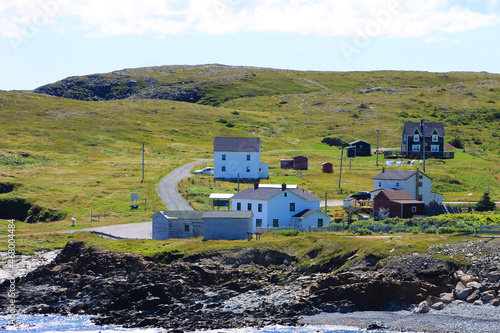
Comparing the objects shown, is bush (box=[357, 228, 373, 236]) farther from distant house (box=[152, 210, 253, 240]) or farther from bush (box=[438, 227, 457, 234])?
distant house (box=[152, 210, 253, 240])

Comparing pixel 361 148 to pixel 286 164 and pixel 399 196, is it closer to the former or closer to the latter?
pixel 286 164

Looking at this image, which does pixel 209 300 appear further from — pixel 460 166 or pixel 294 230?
pixel 460 166

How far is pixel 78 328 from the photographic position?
40.8 metres

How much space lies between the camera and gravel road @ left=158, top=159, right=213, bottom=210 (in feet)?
266

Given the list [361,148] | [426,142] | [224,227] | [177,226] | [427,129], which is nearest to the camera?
[224,227]

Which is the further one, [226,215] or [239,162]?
[239,162]

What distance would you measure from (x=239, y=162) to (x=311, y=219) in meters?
39.5

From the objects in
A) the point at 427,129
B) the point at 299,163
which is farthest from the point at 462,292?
the point at 427,129

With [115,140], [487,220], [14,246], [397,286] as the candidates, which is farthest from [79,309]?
[115,140]

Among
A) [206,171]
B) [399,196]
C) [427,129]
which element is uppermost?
[427,129]

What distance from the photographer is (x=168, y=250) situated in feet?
170

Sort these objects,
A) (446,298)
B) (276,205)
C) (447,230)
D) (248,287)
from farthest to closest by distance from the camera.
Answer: (276,205), (447,230), (248,287), (446,298)

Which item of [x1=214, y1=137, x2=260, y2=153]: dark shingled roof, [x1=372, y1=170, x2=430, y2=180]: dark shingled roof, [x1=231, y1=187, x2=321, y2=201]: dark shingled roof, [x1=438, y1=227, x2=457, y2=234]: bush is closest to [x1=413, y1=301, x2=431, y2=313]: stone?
[x1=438, y1=227, x2=457, y2=234]: bush

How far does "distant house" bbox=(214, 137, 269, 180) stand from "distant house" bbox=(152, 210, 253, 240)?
4164 centimetres
